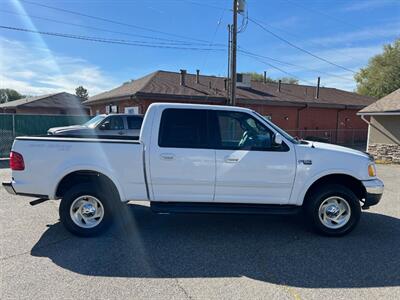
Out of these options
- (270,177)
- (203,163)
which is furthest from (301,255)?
(203,163)

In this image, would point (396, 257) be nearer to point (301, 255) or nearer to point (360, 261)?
point (360, 261)

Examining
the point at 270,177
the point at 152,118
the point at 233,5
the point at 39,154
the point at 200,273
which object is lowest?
the point at 200,273

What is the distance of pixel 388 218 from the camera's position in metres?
5.49

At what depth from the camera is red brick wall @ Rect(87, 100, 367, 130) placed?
71.6 feet

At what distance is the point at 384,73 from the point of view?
126ft

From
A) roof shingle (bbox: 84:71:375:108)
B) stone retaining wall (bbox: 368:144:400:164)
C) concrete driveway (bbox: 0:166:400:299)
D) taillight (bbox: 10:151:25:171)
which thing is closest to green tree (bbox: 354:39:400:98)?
roof shingle (bbox: 84:71:375:108)

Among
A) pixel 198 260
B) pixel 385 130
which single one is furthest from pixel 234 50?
pixel 198 260

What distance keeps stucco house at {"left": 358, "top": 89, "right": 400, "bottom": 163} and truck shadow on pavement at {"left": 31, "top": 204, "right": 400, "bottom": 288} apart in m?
10.5

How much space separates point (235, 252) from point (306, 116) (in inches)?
856

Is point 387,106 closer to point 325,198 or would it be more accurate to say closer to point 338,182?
point 338,182

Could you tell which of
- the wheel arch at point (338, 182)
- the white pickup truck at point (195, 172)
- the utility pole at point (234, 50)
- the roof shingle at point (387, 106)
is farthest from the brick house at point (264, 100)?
the wheel arch at point (338, 182)

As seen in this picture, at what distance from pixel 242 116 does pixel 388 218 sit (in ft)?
11.5

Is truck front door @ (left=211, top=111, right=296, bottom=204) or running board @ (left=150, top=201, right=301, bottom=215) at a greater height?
truck front door @ (left=211, top=111, right=296, bottom=204)

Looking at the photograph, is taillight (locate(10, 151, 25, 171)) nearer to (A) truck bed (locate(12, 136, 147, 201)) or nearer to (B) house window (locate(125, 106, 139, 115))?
(A) truck bed (locate(12, 136, 147, 201))
